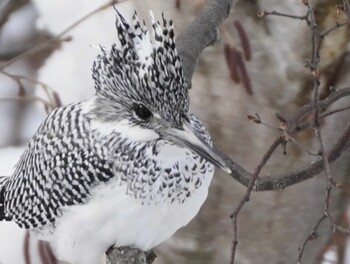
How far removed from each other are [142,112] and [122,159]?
4.4 inches

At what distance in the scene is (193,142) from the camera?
1.11 metres

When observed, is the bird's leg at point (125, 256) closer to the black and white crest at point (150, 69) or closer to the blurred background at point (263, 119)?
the black and white crest at point (150, 69)

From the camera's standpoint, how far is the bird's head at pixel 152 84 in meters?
1.12

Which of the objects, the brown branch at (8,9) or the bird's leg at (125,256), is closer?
the bird's leg at (125,256)

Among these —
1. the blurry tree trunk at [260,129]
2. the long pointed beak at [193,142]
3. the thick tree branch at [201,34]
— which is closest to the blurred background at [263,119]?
the blurry tree trunk at [260,129]

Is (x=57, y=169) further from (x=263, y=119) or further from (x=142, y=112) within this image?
(x=263, y=119)

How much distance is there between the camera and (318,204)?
1812 mm

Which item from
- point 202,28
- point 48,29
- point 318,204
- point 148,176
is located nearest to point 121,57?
point 148,176

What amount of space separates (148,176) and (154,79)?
0.17 m

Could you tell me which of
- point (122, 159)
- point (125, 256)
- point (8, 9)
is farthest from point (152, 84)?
point (8, 9)

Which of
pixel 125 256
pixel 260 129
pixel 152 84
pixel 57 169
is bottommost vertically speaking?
pixel 260 129

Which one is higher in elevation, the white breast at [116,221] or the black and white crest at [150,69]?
the black and white crest at [150,69]

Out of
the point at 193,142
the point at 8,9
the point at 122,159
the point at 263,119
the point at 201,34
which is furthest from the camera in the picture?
the point at 8,9

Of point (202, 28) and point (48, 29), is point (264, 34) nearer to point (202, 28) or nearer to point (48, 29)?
point (202, 28)
